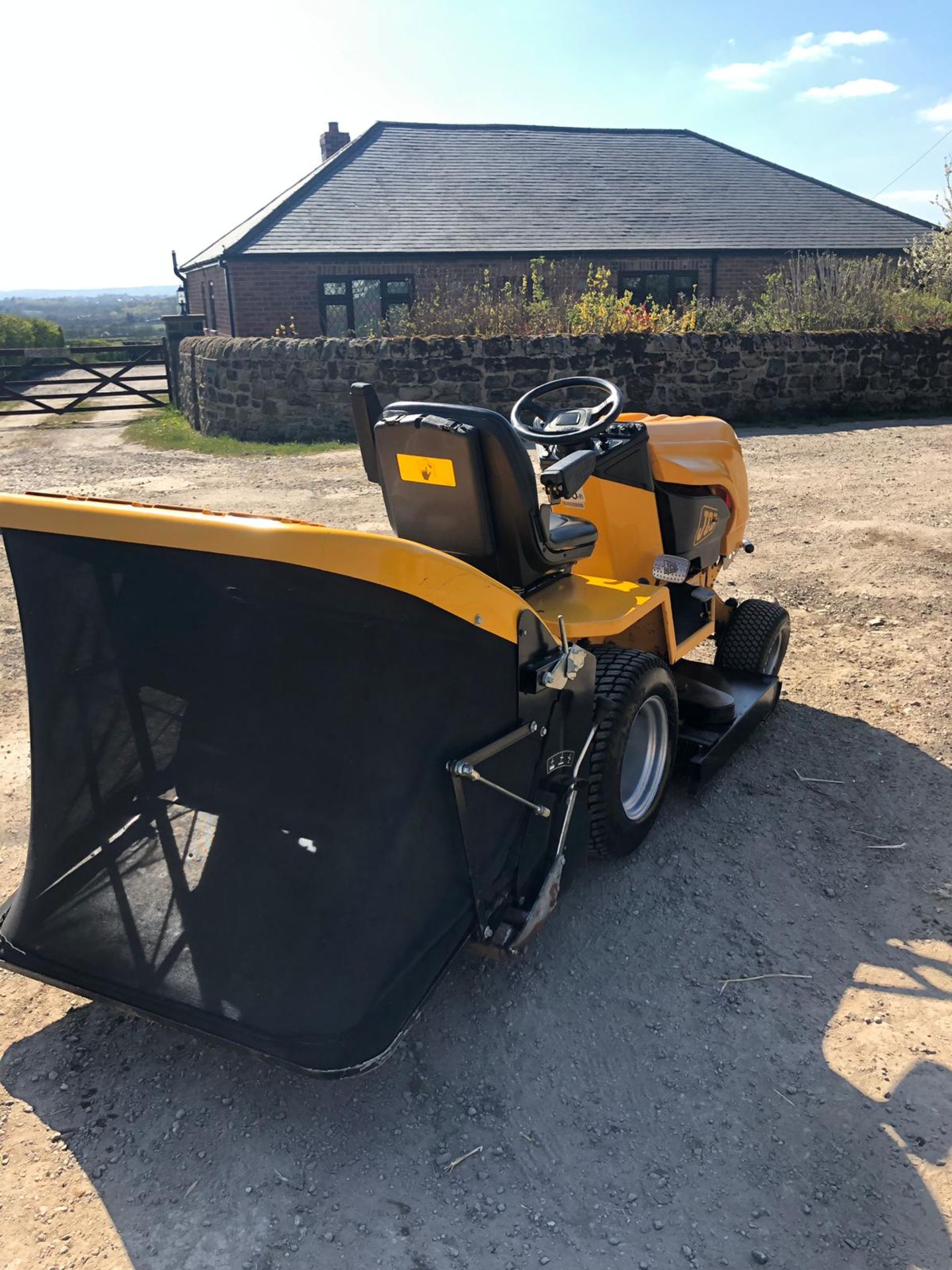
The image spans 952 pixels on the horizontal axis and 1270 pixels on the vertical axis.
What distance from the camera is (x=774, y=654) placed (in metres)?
4.43

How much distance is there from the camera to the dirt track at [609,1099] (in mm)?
2020

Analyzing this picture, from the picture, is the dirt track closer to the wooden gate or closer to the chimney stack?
the wooden gate

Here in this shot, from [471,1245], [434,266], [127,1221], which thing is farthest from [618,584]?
[434,266]

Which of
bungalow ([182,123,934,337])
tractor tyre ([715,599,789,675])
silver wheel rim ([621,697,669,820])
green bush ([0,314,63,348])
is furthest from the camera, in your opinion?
green bush ([0,314,63,348])

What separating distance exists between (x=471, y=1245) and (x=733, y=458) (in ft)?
10.8

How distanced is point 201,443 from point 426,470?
10.5m

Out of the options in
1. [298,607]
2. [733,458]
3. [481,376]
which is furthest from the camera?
[481,376]

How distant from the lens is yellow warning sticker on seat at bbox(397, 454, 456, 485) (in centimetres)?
292

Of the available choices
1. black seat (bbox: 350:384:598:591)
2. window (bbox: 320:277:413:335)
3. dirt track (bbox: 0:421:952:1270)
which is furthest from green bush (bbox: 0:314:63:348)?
dirt track (bbox: 0:421:952:1270)

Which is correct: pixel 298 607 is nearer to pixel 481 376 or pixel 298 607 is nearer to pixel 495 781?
pixel 495 781

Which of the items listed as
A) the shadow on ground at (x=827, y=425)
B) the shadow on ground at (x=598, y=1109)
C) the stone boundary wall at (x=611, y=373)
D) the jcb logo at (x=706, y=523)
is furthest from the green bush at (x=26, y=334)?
the shadow on ground at (x=598, y=1109)

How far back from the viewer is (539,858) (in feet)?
8.85

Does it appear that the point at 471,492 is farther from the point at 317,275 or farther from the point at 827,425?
the point at 317,275

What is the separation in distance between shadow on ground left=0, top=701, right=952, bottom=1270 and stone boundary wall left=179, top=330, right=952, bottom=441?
376 inches
